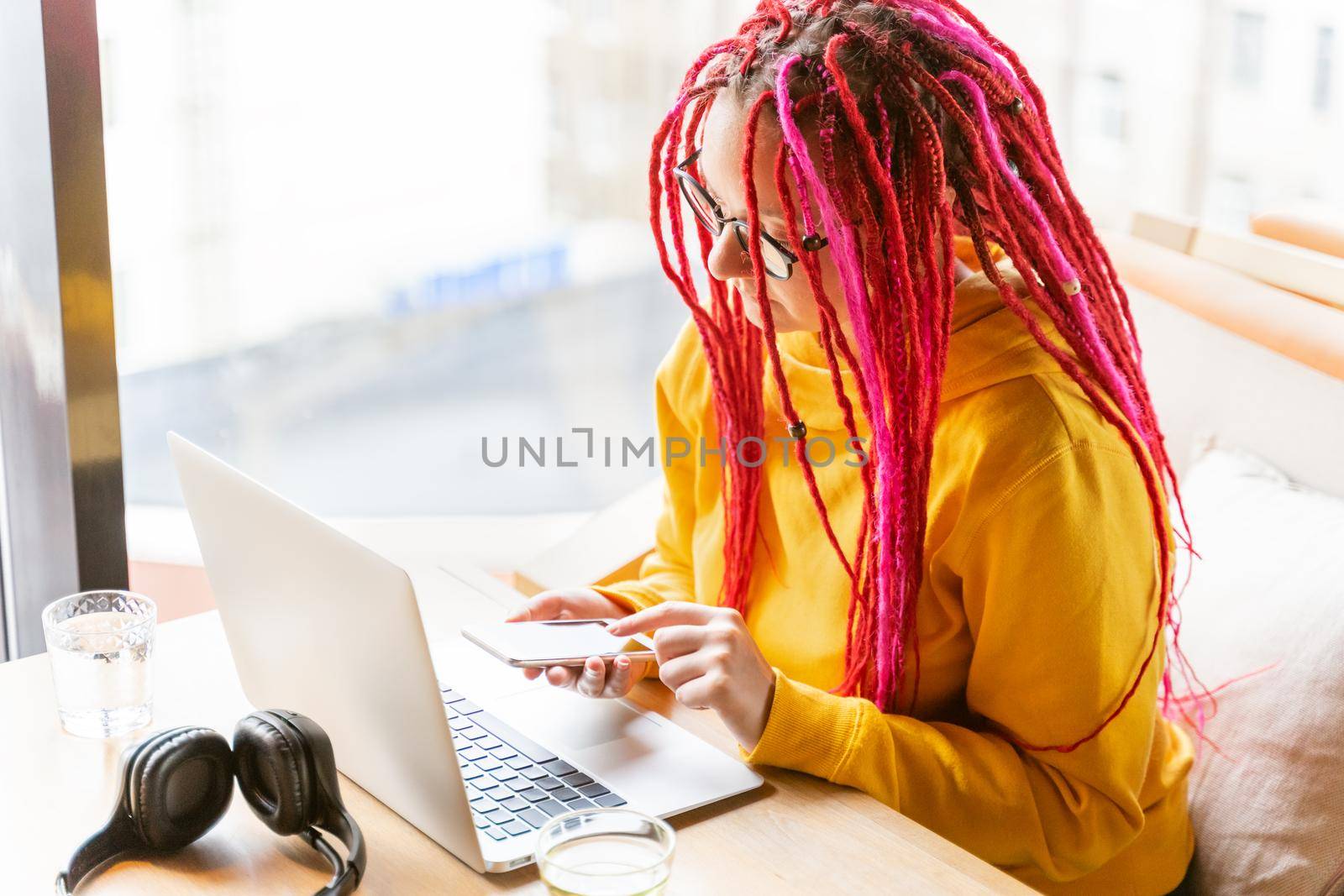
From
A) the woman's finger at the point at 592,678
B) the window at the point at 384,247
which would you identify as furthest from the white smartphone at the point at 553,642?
the window at the point at 384,247

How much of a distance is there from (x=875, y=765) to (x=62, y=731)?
1.90 ft

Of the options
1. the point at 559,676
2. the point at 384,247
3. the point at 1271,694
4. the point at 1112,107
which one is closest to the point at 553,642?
the point at 559,676

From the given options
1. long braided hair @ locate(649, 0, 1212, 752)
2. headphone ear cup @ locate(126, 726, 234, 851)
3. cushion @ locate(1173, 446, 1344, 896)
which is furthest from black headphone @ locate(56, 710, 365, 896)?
cushion @ locate(1173, 446, 1344, 896)

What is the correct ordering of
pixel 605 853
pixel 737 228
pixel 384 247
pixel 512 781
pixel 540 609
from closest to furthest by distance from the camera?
Answer: pixel 605 853 → pixel 512 781 → pixel 737 228 → pixel 540 609 → pixel 384 247

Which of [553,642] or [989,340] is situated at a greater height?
[989,340]

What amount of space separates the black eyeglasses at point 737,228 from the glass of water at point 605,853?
1.37ft

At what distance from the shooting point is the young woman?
2.93ft

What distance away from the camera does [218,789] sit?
784 mm

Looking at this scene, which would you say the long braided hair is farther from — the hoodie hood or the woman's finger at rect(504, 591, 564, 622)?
the woman's finger at rect(504, 591, 564, 622)

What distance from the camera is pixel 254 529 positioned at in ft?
2.70

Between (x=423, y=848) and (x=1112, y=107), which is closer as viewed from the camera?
(x=423, y=848)

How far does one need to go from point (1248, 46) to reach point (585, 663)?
1.58m

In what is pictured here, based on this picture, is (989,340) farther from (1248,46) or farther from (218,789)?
(1248,46)

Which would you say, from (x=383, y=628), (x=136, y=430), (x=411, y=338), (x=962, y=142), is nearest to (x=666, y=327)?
(x=411, y=338)
